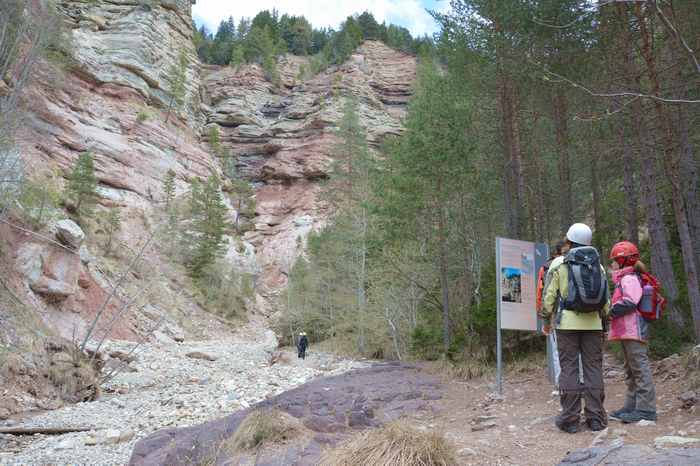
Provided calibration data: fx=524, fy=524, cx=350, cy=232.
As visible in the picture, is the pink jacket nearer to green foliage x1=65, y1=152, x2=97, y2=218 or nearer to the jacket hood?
the jacket hood

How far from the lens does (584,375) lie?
14.6 feet

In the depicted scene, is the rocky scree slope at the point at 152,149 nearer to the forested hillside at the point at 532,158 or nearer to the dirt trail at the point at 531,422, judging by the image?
the dirt trail at the point at 531,422

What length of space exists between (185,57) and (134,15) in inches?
209

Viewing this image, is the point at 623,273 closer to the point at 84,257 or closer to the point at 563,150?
the point at 563,150

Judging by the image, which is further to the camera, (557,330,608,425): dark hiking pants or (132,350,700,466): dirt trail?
(557,330,608,425): dark hiking pants

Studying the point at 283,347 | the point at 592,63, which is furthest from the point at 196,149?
the point at 592,63

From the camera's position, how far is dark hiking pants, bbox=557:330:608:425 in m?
4.34

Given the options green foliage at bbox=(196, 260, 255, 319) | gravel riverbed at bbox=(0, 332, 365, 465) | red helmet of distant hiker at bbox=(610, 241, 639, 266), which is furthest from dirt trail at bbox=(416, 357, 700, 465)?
green foliage at bbox=(196, 260, 255, 319)

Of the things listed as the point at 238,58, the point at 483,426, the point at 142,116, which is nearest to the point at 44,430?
the point at 483,426

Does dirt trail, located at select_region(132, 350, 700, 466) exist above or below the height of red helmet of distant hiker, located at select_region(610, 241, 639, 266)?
below

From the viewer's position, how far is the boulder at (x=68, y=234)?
18.6m

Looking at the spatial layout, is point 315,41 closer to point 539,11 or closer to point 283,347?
point 283,347

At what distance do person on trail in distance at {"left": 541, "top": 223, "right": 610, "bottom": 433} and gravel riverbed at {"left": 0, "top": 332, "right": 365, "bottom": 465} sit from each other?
4.95 m

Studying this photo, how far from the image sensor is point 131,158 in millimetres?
35375
